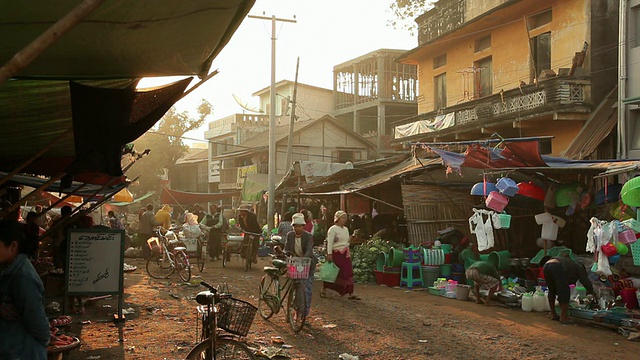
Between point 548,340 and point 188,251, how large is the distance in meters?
11.4

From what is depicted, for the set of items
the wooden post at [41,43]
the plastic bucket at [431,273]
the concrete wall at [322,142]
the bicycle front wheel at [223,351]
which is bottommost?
the plastic bucket at [431,273]

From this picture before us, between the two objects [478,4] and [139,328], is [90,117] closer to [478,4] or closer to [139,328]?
[139,328]

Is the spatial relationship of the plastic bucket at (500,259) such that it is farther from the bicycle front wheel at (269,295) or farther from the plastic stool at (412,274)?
the bicycle front wheel at (269,295)

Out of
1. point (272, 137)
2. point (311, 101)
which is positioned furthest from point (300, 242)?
point (311, 101)

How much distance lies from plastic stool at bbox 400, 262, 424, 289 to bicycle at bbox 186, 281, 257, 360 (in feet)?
29.4

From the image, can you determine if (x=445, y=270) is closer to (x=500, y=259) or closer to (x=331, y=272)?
(x=500, y=259)

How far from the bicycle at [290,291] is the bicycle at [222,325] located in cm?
331

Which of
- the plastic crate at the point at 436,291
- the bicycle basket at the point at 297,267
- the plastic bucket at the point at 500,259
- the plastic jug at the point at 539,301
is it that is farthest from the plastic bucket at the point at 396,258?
the bicycle basket at the point at 297,267

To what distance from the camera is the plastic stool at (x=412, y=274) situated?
46.3ft

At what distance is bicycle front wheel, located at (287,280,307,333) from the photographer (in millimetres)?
8898

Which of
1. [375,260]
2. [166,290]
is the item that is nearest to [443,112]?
[375,260]

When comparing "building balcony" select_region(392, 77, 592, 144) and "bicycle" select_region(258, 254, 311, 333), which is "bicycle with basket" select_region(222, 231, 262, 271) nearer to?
"bicycle" select_region(258, 254, 311, 333)

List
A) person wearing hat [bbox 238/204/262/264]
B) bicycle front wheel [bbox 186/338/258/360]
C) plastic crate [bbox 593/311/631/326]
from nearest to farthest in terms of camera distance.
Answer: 1. bicycle front wheel [bbox 186/338/258/360]
2. plastic crate [bbox 593/311/631/326]
3. person wearing hat [bbox 238/204/262/264]

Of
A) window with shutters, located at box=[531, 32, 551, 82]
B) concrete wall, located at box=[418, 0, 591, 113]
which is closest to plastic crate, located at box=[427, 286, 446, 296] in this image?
concrete wall, located at box=[418, 0, 591, 113]
